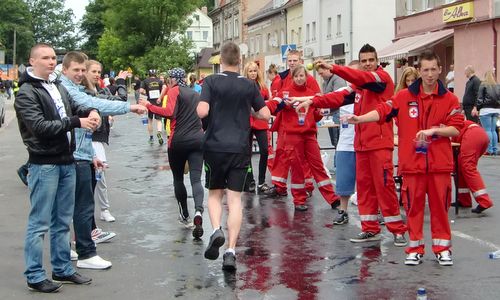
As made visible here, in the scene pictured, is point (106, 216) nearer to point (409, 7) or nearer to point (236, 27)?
point (409, 7)

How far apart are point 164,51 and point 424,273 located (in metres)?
72.2

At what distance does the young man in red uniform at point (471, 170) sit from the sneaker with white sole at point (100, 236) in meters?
4.56

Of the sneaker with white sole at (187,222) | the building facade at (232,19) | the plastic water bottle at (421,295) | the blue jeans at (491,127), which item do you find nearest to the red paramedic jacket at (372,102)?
the sneaker with white sole at (187,222)

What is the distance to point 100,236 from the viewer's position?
30.8ft

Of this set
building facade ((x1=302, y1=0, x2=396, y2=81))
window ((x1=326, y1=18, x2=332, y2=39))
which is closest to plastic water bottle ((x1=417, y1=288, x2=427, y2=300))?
building facade ((x1=302, y1=0, x2=396, y2=81))

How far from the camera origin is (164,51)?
78.5m

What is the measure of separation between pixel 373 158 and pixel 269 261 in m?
1.64

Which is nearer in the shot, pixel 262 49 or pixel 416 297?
pixel 416 297

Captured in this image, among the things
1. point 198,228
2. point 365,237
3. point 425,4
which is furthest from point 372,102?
point 425,4

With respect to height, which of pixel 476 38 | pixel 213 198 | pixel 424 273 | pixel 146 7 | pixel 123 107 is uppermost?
pixel 146 7

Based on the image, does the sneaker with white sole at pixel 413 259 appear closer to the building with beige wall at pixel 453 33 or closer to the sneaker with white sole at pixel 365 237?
the sneaker with white sole at pixel 365 237

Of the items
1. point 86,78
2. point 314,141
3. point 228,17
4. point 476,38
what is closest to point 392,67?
point 476,38

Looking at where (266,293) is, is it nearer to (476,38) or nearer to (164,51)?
(476,38)

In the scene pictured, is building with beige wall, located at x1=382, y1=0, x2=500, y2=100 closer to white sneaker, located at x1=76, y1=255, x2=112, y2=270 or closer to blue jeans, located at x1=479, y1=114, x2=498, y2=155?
blue jeans, located at x1=479, y1=114, x2=498, y2=155
